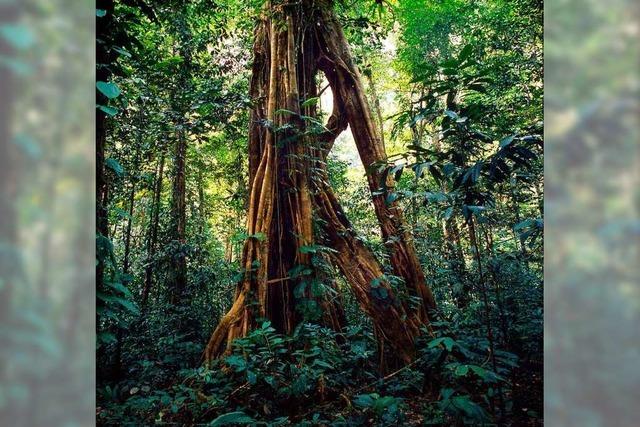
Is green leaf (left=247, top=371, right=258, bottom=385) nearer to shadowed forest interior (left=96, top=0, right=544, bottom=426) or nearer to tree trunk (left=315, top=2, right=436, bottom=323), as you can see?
shadowed forest interior (left=96, top=0, right=544, bottom=426)

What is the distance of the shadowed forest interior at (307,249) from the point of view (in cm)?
254

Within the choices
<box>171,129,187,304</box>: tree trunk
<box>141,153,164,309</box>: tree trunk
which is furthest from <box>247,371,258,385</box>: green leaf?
<box>141,153,164,309</box>: tree trunk

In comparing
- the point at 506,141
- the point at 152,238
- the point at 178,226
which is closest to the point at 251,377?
the point at 506,141

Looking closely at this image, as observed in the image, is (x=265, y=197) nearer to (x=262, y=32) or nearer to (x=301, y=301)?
(x=301, y=301)

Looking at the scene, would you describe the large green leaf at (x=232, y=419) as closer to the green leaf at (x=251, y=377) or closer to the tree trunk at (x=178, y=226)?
the green leaf at (x=251, y=377)

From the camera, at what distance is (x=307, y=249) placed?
419 cm

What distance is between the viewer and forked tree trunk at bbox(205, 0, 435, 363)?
429 cm

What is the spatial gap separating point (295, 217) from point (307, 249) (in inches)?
18.7

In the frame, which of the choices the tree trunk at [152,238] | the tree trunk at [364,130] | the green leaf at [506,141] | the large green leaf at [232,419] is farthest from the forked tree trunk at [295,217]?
the green leaf at [506,141]
